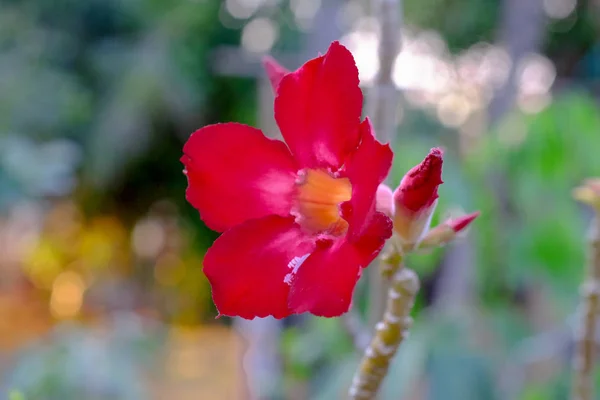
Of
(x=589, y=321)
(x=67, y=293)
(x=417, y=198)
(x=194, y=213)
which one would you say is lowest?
(x=67, y=293)

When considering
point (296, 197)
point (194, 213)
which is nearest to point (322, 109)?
point (296, 197)

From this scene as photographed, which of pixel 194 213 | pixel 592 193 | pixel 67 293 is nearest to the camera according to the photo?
pixel 592 193

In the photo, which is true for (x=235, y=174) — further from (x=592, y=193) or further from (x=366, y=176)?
(x=592, y=193)

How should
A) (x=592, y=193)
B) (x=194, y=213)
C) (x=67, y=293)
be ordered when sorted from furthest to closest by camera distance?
(x=194, y=213)
(x=67, y=293)
(x=592, y=193)

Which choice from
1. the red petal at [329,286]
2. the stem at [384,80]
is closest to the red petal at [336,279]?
the red petal at [329,286]

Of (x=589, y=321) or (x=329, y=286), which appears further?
(x=589, y=321)
